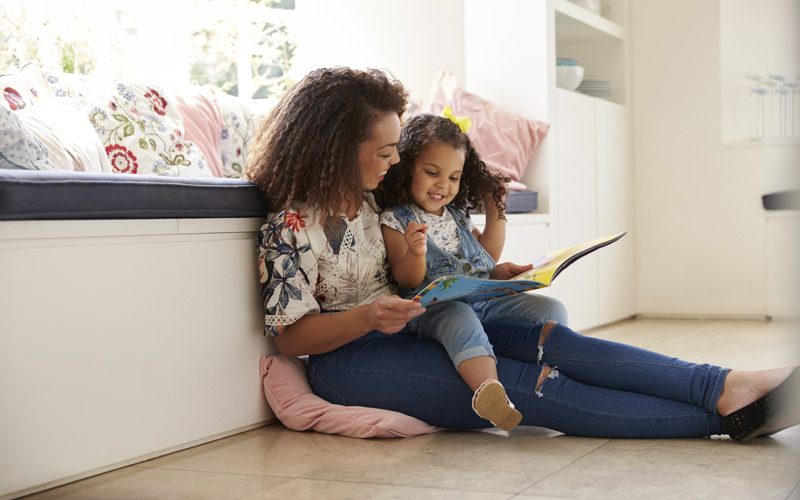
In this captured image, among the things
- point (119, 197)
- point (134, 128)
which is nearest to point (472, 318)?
point (119, 197)

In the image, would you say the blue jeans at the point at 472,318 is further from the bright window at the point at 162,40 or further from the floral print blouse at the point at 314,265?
the bright window at the point at 162,40

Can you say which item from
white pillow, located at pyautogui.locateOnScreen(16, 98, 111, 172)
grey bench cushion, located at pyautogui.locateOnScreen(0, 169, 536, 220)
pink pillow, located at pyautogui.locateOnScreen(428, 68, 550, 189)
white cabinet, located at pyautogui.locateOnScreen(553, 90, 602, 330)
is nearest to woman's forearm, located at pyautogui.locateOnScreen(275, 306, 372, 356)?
grey bench cushion, located at pyautogui.locateOnScreen(0, 169, 536, 220)

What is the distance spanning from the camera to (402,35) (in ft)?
12.5

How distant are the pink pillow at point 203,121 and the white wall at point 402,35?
3.63ft

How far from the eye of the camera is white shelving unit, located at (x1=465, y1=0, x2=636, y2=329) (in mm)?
3420

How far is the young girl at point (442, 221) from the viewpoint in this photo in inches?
71.3

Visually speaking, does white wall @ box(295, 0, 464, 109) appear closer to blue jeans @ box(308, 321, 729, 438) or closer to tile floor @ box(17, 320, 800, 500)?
blue jeans @ box(308, 321, 729, 438)

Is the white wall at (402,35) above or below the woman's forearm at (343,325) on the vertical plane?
above

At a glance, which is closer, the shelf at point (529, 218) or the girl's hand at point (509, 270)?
the girl's hand at point (509, 270)

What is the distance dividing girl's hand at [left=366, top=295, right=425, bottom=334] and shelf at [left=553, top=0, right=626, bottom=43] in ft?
7.22

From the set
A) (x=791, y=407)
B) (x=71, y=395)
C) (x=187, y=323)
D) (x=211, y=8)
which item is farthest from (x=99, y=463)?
(x=211, y=8)

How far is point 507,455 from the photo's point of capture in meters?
1.59

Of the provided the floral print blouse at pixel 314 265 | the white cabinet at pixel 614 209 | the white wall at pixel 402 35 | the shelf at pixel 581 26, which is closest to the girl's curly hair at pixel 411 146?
the floral print blouse at pixel 314 265

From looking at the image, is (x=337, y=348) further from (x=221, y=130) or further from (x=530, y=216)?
(x=530, y=216)
